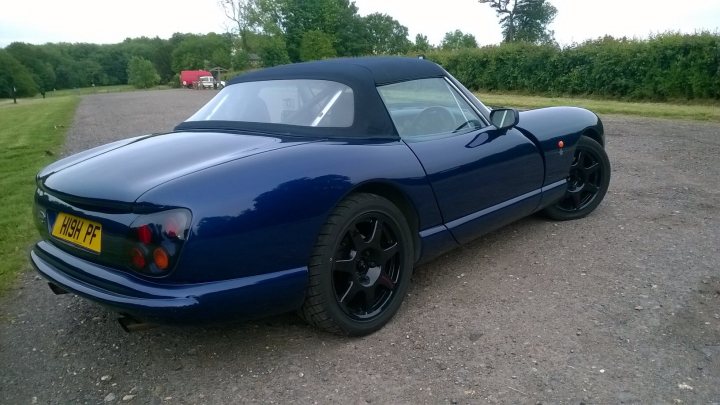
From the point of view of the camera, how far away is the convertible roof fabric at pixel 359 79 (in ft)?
9.34

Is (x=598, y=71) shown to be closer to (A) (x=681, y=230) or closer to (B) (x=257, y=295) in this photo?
(A) (x=681, y=230)

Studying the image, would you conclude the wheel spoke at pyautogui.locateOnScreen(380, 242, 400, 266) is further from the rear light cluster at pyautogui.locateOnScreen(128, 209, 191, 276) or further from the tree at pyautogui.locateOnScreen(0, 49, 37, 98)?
the tree at pyautogui.locateOnScreen(0, 49, 37, 98)

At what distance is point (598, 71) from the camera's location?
18188 mm

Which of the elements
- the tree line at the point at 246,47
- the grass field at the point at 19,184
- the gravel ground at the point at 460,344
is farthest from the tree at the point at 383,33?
the gravel ground at the point at 460,344

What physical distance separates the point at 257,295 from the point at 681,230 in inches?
135

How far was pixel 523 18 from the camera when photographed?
6369 cm

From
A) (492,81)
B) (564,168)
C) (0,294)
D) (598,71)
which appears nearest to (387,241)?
(564,168)

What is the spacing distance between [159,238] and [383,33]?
7978cm

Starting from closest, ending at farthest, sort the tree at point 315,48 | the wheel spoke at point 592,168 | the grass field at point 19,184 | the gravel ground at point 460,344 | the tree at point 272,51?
the gravel ground at point 460,344 < the grass field at point 19,184 < the wheel spoke at point 592,168 < the tree at point 272,51 < the tree at point 315,48

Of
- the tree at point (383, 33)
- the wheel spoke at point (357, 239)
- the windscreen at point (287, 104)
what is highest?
the tree at point (383, 33)

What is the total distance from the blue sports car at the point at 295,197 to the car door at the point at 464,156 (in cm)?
1

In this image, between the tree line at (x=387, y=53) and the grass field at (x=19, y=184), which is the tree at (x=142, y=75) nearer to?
the tree line at (x=387, y=53)

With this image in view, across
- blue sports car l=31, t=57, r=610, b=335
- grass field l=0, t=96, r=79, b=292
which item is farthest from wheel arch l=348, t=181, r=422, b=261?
grass field l=0, t=96, r=79, b=292

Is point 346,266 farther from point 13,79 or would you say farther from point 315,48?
point 13,79
